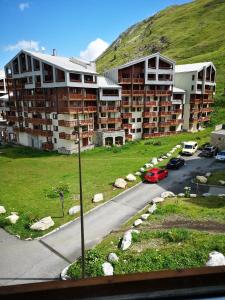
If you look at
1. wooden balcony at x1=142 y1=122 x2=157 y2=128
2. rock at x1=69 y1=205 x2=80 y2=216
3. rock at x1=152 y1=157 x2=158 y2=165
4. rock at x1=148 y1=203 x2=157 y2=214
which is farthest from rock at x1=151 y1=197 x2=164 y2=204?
wooden balcony at x1=142 y1=122 x2=157 y2=128

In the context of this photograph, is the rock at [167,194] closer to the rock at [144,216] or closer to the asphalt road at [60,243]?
the asphalt road at [60,243]

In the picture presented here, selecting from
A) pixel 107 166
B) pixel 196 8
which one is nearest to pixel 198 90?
pixel 107 166

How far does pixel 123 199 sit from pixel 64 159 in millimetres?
22291

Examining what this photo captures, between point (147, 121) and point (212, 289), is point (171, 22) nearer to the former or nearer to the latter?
point (147, 121)

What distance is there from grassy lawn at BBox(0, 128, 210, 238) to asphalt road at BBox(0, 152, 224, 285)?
1388mm

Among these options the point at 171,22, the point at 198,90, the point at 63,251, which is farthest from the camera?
the point at 171,22

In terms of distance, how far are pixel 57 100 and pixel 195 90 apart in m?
36.3

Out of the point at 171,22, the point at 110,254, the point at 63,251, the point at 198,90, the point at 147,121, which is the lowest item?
the point at 63,251

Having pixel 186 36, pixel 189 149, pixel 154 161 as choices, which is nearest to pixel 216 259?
pixel 154 161

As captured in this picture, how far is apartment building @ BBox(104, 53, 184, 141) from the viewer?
2373 inches

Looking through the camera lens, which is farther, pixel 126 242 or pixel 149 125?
pixel 149 125

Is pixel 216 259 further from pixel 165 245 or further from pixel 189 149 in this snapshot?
pixel 189 149

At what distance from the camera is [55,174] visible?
39531mm

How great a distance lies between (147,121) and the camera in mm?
64000
